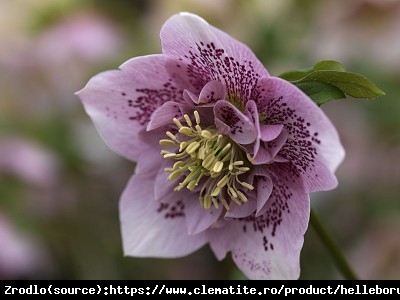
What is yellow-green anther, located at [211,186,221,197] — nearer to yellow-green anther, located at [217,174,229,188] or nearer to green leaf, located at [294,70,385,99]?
yellow-green anther, located at [217,174,229,188]

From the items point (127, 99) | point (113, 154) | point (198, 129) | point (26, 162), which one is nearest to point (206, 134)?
point (198, 129)

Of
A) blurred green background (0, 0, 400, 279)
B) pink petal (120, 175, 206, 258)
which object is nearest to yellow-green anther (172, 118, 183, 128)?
pink petal (120, 175, 206, 258)

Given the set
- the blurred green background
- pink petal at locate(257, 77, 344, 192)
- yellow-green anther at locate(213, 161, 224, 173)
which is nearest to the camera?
pink petal at locate(257, 77, 344, 192)

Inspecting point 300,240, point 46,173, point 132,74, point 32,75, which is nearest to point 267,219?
point 300,240

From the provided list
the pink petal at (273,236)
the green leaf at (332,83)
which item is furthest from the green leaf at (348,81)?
the pink petal at (273,236)

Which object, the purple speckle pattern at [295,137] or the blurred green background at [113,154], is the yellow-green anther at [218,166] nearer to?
the purple speckle pattern at [295,137]
